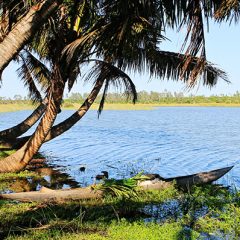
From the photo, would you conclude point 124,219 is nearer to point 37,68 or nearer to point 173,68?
point 173,68

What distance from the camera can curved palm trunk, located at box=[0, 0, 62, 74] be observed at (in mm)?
4809

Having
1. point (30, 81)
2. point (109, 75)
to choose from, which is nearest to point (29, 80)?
point (30, 81)

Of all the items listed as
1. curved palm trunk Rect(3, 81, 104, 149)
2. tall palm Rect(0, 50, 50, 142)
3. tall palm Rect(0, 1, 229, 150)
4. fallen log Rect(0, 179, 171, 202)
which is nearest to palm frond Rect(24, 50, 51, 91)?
tall palm Rect(0, 50, 50, 142)

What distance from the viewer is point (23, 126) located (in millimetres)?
16141

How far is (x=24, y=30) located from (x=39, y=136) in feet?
20.2

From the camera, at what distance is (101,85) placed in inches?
491

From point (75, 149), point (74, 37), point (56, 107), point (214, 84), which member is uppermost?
Result: point (74, 37)

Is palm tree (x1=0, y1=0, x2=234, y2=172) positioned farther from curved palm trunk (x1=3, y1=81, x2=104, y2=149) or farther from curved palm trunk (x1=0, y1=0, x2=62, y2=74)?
curved palm trunk (x1=0, y1=0, x2=62, y2=74)

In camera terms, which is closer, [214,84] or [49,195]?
[49,195]

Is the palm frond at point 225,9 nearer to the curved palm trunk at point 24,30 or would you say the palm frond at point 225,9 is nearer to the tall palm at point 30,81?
the curved palm trunk at point 24,30

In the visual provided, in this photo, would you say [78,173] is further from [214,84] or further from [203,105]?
[203,105]

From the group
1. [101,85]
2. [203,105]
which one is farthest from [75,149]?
[203,105]

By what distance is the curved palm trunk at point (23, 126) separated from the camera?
1545 centimetres

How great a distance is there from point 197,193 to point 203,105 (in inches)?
4633
